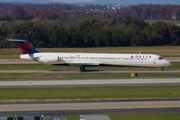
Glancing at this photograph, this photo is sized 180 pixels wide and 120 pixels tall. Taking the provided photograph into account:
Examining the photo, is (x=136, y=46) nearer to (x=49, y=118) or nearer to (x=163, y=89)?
(x=163, y=89)

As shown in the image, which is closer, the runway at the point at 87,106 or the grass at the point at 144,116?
the grass at the point at 144,116

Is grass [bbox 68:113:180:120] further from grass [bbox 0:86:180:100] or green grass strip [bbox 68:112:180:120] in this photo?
grass [bbox 0:86:180:100]

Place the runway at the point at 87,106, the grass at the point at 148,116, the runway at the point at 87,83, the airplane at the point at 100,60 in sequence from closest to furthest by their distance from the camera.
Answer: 1. the grass at the point at 148,116
2. the runway at the point at 87,106
3. the runway at the point at 87,83
4. the airplane at the point at 100,60

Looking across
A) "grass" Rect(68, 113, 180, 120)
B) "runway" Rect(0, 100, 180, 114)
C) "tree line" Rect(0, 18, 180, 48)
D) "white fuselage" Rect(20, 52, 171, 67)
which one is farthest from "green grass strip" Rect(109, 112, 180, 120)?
"tree line" Rect(0, 18, 180, 48)

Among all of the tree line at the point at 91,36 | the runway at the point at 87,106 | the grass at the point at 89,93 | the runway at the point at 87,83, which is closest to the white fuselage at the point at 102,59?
the runway at the point at 87,83

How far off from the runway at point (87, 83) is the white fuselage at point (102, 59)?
11191 millimetres

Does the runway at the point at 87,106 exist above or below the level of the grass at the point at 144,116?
above

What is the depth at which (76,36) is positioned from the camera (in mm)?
123250

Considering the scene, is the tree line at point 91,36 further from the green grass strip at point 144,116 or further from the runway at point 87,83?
the green grass strip at point 144,116

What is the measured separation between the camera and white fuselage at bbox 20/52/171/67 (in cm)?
7262

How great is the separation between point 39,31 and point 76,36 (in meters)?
10.2

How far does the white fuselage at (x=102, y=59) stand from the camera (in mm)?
72625

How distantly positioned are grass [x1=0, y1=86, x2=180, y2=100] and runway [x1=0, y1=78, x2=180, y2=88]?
262 centimetres

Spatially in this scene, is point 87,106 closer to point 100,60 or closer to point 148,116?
Answer: point 148,116
